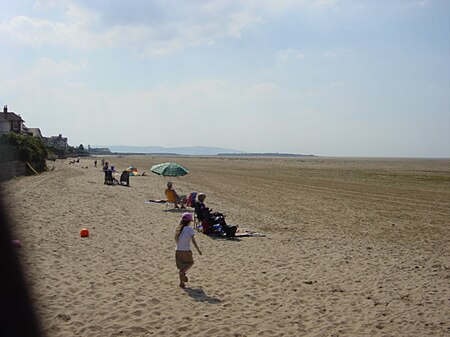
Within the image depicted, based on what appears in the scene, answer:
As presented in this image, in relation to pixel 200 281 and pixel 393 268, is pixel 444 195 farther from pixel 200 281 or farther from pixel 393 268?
pixel 200 281

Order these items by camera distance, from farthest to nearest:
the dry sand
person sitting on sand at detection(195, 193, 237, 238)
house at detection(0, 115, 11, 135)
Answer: house at detection(0, 115, 11, 135)
person sitting on sand at detection(195, 193, 237, 238)
the dry sand

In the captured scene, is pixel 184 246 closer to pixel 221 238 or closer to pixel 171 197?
pixel 221 238

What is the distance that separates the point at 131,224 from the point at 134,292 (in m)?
6.41

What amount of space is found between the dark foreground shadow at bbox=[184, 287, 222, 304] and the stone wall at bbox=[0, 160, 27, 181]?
68.2 ft

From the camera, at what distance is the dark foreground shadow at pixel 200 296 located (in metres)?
6.78

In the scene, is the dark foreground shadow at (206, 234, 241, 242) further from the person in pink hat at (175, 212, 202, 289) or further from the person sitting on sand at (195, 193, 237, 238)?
the person in pink hat at (175, 212, 202, 289)

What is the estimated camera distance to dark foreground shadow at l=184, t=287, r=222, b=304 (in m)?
6.78

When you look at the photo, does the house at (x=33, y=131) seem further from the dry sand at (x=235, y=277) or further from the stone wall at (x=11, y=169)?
the dry sand at (x=235, y=277)

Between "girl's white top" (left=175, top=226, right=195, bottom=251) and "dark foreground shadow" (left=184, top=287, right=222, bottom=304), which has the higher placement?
"girl's white top" (left=175, top=226, right=195, bottom=251)

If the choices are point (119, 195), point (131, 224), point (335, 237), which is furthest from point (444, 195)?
point (131, 224)

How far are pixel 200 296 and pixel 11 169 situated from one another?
24.2 meters

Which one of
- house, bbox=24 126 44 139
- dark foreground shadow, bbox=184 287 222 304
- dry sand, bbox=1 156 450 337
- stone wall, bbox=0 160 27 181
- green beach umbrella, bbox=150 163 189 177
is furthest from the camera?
house, bbox=24 126 44 139

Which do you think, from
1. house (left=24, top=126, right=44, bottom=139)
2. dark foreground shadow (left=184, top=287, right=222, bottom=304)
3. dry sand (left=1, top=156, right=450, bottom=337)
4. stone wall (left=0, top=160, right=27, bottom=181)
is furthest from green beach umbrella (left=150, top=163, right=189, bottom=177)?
house (left=24, top=126, right=44, bottom=139)

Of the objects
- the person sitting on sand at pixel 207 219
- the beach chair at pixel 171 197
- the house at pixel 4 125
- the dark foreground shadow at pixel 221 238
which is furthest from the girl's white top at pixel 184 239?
the house at pixel 4 125
